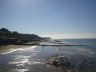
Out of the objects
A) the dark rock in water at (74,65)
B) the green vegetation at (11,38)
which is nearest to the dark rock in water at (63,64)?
the dark rock in water at (74,65)

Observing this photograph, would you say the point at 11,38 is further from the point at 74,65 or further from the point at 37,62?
the point at 74,65

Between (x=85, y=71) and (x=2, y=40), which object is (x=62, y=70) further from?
(x=2, y=40)

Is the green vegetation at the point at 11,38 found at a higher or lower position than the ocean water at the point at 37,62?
higher

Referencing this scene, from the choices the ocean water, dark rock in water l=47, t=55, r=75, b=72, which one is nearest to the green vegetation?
the ocean water

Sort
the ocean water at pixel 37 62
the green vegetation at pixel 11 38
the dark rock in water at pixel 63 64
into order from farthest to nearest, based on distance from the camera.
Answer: the green vegetation at pixel 11 38 < the dark rock in water at pixel 63 64 < the ocean water at pixel 37 62

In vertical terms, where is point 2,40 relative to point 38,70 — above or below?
above

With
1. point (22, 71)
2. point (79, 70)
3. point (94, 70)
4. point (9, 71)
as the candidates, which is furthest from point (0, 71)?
point (94, 70)

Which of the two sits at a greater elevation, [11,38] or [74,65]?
[11,38]

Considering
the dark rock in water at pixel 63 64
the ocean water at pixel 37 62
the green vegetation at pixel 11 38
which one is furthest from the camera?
the green vegetation at pixel 11 38

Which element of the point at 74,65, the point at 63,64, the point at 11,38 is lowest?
the point at 74,65

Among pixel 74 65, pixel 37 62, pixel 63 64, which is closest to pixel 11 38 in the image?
pixel 37 62

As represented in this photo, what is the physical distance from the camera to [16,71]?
1520 centimetres

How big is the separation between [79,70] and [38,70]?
5.47 metres

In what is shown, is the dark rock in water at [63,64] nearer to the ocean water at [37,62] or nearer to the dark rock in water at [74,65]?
the dark rock in water at [74,65]
